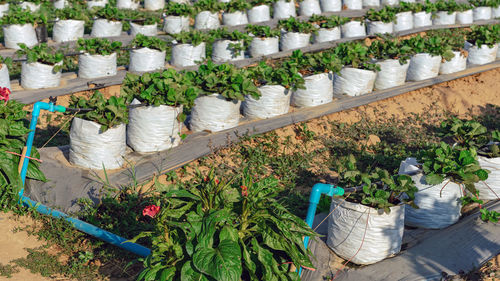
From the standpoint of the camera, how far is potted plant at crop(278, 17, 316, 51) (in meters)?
10.2

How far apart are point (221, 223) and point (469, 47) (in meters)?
7.96

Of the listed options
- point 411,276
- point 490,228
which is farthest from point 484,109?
point 411,276

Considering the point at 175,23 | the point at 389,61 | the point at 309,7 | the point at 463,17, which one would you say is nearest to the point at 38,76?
the point at 175,23

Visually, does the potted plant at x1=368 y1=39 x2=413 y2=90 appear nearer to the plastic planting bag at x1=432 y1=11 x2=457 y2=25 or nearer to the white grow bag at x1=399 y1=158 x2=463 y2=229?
the white grow bag at x1=399 y1=158 x2=463 y2=229

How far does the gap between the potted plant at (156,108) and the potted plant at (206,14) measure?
6.77m

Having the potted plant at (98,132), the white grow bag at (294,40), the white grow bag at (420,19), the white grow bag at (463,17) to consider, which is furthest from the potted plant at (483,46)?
the potted plant at (98,132)

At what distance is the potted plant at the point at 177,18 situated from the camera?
1144cm

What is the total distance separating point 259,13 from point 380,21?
308cm

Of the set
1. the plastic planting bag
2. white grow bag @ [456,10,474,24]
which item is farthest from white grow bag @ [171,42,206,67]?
white grow bag @ [456,10,474,24]

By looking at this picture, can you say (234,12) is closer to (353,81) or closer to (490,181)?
(353,81)

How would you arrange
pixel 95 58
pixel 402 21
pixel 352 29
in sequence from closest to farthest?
pixel 95 58 < pixel 352 29 < pixel 402 21

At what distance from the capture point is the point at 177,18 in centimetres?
1150

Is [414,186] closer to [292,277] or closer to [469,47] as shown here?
[292,277]

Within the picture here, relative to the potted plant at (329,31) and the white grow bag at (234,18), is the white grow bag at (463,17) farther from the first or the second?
the white grow bag at (234,18)
